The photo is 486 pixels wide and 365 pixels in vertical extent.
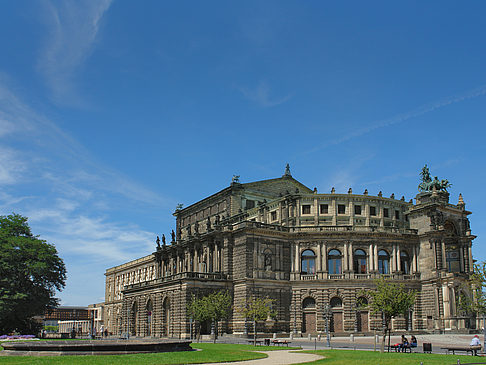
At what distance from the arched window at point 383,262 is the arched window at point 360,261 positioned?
7.72 ft

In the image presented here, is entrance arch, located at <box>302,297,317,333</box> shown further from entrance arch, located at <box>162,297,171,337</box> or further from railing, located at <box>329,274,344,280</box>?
entrance arch, located at <box>162,297,171,337</box>

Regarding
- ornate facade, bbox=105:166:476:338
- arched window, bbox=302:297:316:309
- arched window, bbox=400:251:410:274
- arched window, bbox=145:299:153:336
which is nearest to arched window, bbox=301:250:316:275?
ornate facade, bbox=105:166:476:338

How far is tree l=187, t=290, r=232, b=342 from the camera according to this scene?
2554 inches

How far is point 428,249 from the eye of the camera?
78.5 m

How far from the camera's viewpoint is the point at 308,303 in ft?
250

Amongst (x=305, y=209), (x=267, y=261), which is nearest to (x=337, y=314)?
(x=267, y=261)

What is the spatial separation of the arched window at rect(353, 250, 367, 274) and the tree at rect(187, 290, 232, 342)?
19013mm

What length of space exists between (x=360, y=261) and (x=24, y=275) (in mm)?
46379

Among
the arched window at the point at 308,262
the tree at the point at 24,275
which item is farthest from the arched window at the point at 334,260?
the tree at the point at 24,275

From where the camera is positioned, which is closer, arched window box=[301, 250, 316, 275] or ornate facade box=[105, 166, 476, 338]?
ornate facade box=[105, 166, 476, 338]

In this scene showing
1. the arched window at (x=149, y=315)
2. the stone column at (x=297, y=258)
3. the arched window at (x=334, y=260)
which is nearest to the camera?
the stone column at (x=297, y=258)

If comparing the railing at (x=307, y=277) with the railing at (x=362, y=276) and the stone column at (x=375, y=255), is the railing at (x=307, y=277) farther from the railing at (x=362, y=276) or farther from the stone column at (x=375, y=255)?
the stone column at (x=375, y=255)

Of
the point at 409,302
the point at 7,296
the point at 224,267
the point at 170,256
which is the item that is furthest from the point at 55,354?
the point at 170,256

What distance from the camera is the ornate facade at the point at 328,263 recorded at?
242 feet
